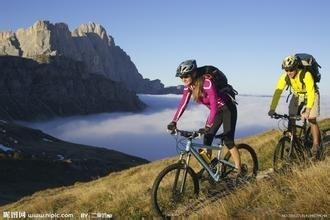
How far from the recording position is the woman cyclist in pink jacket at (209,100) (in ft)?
33.3

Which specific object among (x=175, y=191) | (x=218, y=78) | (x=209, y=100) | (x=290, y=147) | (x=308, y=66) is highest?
(x=308, y=66)

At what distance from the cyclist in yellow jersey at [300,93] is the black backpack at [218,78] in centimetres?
179

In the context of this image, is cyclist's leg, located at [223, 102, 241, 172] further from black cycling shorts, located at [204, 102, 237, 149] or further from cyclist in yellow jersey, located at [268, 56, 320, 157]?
cyclist in yellow jersey, located at [268, 56, 320, 157]

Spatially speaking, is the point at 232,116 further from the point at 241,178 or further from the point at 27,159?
the point at 27,159

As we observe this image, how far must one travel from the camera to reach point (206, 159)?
1047cm

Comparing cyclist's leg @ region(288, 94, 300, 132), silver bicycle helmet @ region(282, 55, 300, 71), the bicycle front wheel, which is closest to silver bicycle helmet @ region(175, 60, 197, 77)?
the bicycle front wheel

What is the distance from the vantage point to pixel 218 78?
425 inches

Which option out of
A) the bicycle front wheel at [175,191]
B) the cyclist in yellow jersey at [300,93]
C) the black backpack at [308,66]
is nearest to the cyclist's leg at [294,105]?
the cyclist in yellow jersey at [300,93]

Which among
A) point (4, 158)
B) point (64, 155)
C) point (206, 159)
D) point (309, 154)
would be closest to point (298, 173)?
point (206, 159)

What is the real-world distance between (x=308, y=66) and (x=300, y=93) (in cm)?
89

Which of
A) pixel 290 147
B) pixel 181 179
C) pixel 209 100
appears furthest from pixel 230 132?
pixel 290 147

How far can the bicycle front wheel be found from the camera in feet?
31.5

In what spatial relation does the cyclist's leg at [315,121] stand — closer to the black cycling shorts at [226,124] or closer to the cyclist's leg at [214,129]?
the black cycling shorts at [226,124]

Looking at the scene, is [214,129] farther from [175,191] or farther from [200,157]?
[175,191]
